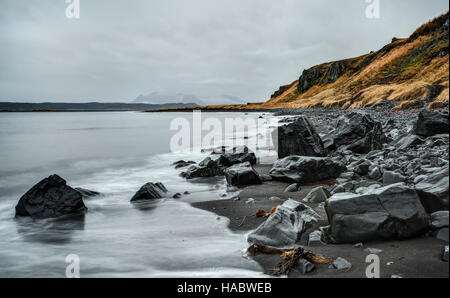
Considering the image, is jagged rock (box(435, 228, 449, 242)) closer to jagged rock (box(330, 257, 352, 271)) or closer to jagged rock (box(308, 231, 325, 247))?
jagged rock (box(330, 257, 352, 271))

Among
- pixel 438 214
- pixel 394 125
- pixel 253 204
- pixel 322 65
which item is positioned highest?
pixel 322 65

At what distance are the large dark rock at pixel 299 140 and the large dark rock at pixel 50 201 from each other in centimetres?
724

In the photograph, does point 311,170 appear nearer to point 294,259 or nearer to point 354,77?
point 294,259

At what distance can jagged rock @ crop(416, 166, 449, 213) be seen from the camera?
373 centimetres

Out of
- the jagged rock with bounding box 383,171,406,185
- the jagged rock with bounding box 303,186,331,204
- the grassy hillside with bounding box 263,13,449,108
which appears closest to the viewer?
the jagged rock with bounding box 383,171,406,185

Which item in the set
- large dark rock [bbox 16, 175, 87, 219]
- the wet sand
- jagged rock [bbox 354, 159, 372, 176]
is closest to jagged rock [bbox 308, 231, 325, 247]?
the wet sand

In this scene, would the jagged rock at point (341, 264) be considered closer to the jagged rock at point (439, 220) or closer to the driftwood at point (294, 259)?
the driftwood at point (294, 259)

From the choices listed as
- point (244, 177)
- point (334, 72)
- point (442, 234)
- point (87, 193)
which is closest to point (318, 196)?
point (442, 234)

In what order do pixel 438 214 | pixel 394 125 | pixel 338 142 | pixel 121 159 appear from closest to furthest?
pixel 438 214
pixel 338 142
pixel 394 125
pixel 121 159

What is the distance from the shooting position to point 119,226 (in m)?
6.75

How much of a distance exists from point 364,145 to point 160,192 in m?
7.26

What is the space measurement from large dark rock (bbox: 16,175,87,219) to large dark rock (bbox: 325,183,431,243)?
21.2 feet

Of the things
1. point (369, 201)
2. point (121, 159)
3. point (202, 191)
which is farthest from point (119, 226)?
point (121, 159)
